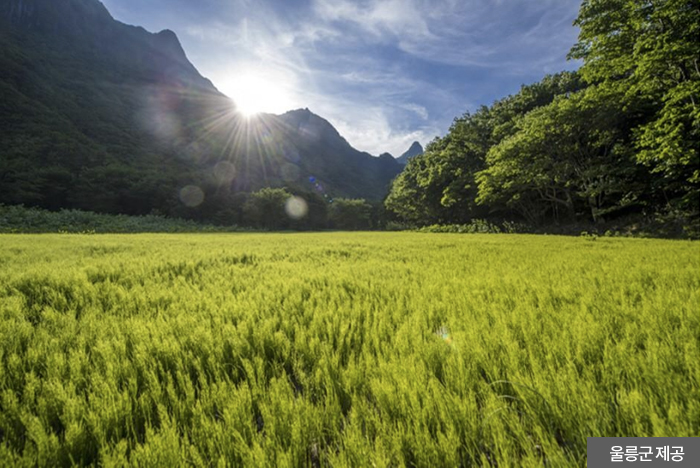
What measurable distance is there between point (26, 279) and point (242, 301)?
283 centimetres

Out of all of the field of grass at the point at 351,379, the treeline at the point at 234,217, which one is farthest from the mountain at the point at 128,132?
the field of grass at the point at 351,379

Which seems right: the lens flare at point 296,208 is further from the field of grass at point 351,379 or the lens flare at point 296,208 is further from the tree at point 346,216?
the field of grass at point 351,379

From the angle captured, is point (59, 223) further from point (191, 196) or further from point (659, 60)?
point (659, 60)

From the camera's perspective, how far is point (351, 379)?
3.92 ft

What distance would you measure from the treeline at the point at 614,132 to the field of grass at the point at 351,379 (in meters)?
12.8

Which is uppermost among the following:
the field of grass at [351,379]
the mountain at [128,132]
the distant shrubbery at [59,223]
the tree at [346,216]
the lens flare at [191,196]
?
the mountain at [128,132]

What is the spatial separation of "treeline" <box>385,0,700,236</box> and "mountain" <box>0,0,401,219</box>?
42364mm

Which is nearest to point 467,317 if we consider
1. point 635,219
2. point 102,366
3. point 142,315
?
point 102,366

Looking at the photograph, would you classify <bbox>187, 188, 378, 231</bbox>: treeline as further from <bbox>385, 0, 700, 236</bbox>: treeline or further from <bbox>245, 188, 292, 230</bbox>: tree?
<bbox>385, 0, 700, 236</bbox>: treeline

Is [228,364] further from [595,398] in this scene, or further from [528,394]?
[595,398]

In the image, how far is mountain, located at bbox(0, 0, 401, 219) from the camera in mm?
40500

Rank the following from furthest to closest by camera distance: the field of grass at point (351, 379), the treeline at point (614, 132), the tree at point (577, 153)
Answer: the tree at point (577, 153) < the treeline at point (614, 132) < the field of grass at point (351, 379)

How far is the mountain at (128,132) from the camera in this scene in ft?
133

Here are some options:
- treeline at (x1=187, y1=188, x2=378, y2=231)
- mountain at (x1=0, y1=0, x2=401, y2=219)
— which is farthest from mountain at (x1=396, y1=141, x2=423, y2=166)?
treeline at (x1=187, y1=188, x2=378, y2=231)
